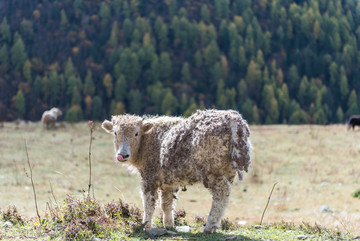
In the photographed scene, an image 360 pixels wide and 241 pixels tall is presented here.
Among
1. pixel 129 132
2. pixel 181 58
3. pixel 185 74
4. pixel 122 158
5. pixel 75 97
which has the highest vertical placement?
pixel 129 132

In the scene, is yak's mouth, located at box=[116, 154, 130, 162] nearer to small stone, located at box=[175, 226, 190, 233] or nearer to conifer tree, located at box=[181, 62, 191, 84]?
small stone, located at box=[175, 226, 190, 233]

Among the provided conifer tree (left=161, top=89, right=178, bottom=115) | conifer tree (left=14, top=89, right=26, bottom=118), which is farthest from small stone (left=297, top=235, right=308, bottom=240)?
conifer tree (left=14, top=89, right=26, bottom=118)

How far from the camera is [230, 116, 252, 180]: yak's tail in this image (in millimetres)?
8412

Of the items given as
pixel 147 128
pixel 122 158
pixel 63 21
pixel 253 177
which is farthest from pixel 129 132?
pixel 63 21

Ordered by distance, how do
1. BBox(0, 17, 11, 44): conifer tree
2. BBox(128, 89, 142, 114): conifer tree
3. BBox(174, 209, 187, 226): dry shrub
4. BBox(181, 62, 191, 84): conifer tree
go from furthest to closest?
1. BBox(181, 62, 191, 84): conifer tree
2. BBox(0, 17, 11, 44): conifer tree
3. BBox(128, 89, 142, 114): conifer tree
4. BBox(174, 209, 187, 226): dry shrub

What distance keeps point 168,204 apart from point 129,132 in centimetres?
175

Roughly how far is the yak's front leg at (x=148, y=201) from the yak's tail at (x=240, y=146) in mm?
1921

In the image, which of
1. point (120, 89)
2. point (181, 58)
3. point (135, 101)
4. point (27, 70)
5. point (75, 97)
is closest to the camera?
point (75, 97)

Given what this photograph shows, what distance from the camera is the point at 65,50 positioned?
10694 cm

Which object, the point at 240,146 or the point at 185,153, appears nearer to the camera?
the point at 240,146

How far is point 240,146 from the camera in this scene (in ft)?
27.9

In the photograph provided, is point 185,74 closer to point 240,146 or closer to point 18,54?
point 18,54

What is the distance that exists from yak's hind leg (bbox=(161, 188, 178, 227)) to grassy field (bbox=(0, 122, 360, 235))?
566 millimetres

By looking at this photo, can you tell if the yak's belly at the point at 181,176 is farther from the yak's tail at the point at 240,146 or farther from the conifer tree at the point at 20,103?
the conifer tree at the point at 20,103
